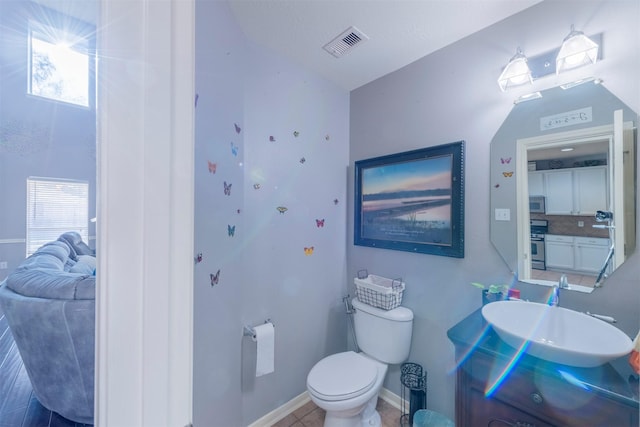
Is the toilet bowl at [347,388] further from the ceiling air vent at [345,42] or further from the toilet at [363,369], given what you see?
the ceiling air vent at [345,42]

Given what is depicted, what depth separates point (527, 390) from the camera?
39.4 inches

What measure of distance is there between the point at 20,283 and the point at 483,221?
1.88m

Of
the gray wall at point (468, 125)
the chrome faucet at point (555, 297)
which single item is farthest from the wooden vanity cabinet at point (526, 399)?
the chrome faucet at point (555, 297)

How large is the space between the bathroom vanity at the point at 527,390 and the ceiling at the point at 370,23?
1611mm

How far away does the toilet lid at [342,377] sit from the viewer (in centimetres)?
143

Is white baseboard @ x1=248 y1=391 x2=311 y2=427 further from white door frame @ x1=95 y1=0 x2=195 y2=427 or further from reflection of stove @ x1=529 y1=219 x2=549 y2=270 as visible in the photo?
reflection of stove @ x1=529 y1=219 x2=549 y2=270

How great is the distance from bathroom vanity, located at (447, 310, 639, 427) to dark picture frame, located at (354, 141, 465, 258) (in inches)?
22.7

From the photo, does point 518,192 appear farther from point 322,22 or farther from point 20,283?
point 20,283

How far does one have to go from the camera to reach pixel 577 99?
1242 mm

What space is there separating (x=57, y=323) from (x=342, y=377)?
1354 millimetres

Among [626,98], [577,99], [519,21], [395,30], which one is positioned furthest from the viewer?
[395,30]

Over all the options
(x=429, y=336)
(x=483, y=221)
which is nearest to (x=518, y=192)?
(x=483, y=221)

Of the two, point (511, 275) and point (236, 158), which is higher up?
point (236, 158)

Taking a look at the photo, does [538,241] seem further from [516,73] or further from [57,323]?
[57,323]
